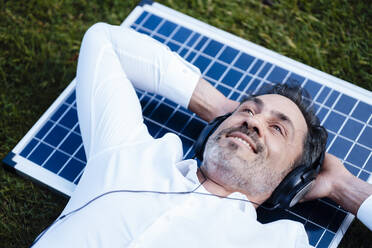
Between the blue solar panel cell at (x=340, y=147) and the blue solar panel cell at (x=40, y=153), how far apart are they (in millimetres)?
2440

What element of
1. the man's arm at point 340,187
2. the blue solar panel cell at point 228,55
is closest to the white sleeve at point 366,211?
the man's arm at point 340,187

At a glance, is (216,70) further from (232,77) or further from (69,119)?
(69,119)

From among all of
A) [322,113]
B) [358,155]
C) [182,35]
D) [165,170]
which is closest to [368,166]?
[358,155]

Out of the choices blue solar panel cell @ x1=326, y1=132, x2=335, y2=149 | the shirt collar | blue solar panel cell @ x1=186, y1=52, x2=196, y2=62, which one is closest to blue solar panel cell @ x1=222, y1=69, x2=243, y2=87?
blue solar panel cell @ x1=186, y1=52, x2=196, y2=62

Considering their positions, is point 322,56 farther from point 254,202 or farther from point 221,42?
point 254,202

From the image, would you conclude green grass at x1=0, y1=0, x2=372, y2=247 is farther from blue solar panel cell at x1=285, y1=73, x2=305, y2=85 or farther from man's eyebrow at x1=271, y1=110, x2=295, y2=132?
man's eyebrow at x1=271, y1=110, x2=295, y2=132

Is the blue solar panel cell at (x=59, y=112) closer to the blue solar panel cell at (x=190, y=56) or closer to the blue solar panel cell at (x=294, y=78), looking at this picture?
the blue solar panel cell at (x=190, y=56)

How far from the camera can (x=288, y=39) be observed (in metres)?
5.76

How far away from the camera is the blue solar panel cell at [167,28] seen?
5309mm

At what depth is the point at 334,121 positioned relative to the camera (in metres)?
4.63

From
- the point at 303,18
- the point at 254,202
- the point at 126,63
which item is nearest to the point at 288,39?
the point at 303,18

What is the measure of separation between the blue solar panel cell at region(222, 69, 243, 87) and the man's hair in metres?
0.59

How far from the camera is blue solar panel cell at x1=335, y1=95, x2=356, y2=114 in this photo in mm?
4688

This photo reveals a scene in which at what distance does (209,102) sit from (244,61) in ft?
2.74
